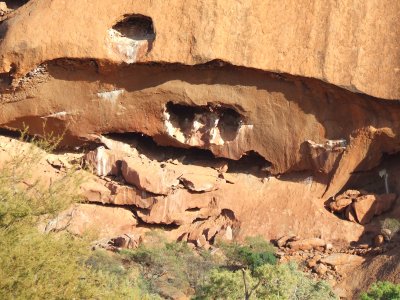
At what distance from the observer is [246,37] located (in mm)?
16094

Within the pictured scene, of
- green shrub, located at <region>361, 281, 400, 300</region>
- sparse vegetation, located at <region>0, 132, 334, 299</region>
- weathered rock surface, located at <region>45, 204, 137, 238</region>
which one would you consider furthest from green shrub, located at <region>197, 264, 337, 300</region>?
weathered rock surface, located at <region>45, 204, 137, 238</region>

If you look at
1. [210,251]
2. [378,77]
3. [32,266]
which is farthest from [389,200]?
[32,266]

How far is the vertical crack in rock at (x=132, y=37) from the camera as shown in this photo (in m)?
16.5

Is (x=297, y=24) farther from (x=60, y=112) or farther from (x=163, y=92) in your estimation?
→ (x=60, y=112)

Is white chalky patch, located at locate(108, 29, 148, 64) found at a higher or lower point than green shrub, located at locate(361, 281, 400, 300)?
higher

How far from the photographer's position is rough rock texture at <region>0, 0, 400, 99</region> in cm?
1566

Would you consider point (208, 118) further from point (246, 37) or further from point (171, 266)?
point (171, 266)

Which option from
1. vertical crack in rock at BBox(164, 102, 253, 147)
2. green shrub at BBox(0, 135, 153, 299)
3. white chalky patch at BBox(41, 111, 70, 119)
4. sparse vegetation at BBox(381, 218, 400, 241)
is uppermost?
vertical crack in rock at BBox(164, 102, 253, 147)

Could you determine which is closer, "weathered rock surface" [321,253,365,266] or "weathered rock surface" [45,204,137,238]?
"weathered rock surface" [321,253,365,266]

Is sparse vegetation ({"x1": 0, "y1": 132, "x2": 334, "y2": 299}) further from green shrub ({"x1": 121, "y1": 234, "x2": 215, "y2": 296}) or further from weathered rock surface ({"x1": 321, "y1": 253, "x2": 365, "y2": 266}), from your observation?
weathered rock surface ({"x1": 321, "y1": 253, "x2": 365, "y2": 266})

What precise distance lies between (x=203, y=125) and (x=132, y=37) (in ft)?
8.24

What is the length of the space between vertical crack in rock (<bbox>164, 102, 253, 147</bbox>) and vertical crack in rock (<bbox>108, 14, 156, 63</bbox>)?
1.42 metres

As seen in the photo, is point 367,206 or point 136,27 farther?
point 136,27

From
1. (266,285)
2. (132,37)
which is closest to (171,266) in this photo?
(266,285)
